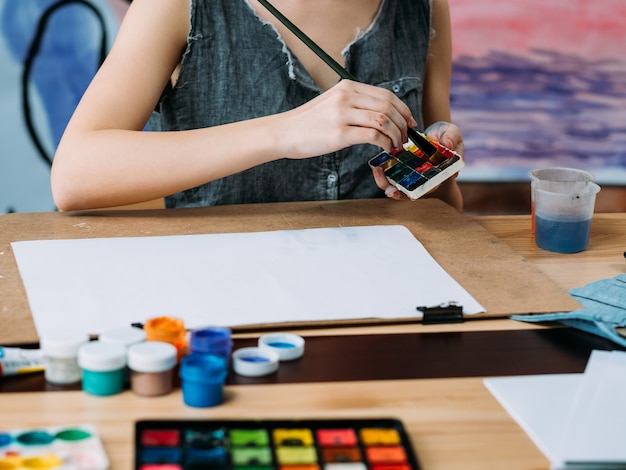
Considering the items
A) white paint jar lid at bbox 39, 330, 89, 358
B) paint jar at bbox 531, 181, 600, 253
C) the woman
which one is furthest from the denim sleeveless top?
white paint jar lid at bbox 39, 330, 89, 358

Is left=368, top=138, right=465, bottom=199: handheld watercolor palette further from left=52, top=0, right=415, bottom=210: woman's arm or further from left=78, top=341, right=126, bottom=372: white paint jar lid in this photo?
left=78, top=341, right=126, bottom=372: white paint jar lid

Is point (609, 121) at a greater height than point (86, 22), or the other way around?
point (86, 22)

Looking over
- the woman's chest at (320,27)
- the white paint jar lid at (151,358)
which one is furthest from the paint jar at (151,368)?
the woman's chest at (320,27)

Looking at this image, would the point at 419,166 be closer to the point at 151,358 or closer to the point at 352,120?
the point at 352,120

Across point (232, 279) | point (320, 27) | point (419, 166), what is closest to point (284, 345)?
point (232, 279)

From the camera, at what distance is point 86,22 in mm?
1967

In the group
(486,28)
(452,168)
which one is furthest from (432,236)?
(486,28)

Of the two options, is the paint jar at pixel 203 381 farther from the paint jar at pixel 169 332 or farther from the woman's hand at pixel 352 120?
the woman's hand at pixel 352 120

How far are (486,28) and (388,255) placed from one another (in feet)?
4.14

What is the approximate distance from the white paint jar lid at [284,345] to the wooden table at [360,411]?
0.04 metres

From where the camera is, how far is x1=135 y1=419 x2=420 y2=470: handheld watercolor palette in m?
0.54

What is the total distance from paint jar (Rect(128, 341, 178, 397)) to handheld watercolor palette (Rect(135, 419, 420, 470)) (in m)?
0.07

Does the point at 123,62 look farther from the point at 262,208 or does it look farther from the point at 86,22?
the point at 86,22

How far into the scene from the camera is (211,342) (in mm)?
674
